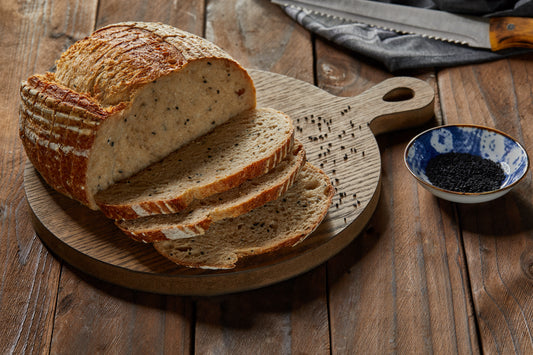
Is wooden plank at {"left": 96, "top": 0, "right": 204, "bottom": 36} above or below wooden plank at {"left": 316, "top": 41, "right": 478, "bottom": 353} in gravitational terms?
above

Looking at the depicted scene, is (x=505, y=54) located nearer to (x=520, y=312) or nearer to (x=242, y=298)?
(x=520, y=312)

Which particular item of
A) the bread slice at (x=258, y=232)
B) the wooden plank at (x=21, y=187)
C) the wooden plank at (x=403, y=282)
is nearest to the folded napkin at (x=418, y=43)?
the wooden plank at (x=403, y=282)

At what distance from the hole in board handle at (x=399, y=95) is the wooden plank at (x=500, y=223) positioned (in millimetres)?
215

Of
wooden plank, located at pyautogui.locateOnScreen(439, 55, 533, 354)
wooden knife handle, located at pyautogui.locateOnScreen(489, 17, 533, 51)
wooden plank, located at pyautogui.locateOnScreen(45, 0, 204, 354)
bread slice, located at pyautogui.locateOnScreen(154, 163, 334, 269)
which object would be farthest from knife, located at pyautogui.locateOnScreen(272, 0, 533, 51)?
wooden plank, located at pyautogui.locateOnScreen(45, 0, 204, 354)

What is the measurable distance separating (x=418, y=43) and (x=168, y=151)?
5.98 ft

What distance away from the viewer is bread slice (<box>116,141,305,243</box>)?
2.68 metres

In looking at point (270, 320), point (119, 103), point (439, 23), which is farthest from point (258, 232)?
point (439, 23)

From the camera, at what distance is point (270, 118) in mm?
3250

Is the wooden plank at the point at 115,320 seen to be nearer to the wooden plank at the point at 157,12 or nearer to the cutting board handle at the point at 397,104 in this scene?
the cutting board handle at the point at 397,104

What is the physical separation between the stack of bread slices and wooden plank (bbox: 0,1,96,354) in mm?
284

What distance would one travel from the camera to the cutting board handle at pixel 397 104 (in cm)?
348

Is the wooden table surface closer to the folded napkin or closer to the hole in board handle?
the hole in board handle

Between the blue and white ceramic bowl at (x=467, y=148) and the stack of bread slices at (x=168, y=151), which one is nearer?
the stack of bread slices at (x=168, y=151)

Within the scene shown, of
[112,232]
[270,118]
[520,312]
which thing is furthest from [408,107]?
[112,232]
